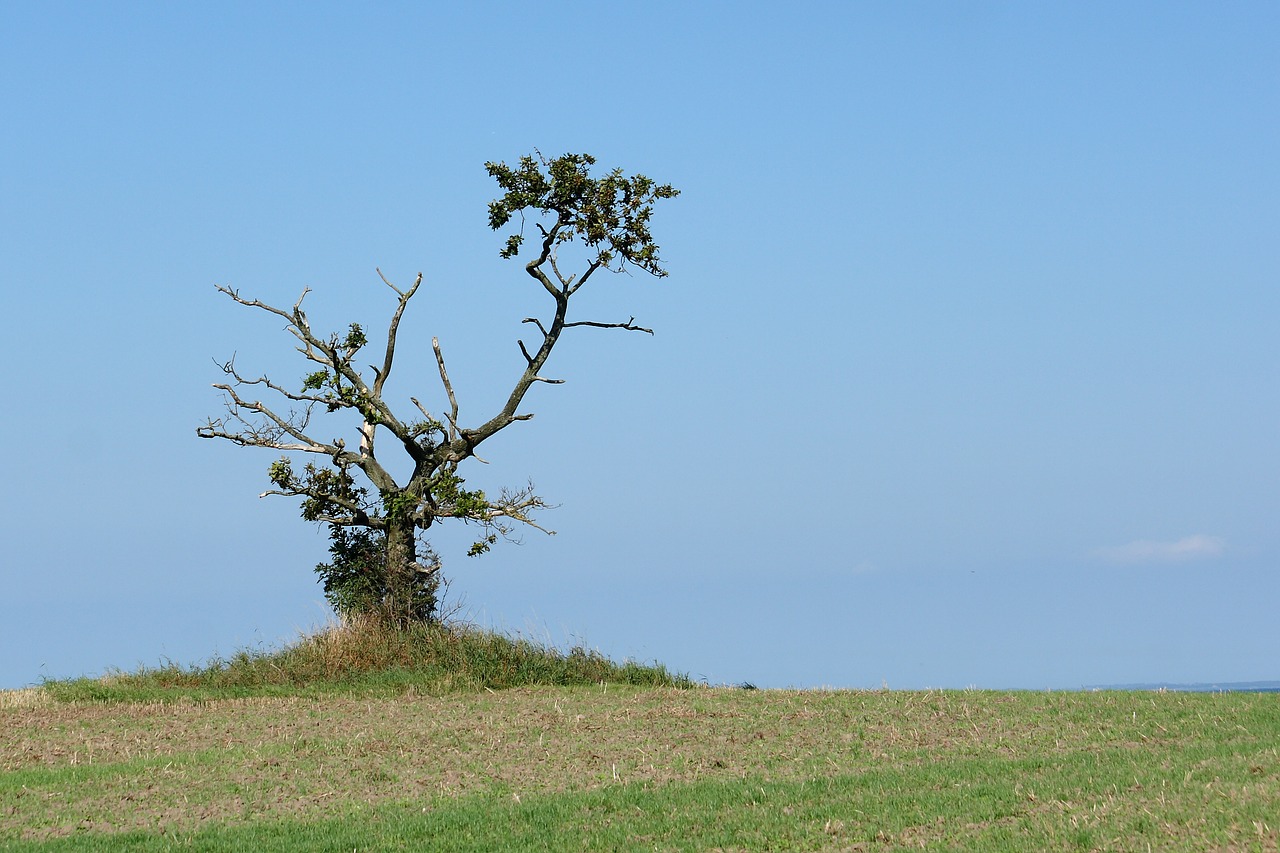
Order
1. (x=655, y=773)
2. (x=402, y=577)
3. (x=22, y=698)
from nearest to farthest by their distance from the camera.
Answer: (x=655, y=773)
(x=22, y=698)
(x=402, y=577)

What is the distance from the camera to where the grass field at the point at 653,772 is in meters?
9.78

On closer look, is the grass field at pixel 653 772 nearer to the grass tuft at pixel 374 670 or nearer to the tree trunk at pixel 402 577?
Result: the grass tuft at pixel 374 670

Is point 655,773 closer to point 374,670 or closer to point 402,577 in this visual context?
point 374,670

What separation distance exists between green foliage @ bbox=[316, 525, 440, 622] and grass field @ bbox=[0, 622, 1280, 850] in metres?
3.90

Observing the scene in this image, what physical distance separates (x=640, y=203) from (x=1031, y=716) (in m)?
12.5

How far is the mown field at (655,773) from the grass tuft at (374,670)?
1.20 meters

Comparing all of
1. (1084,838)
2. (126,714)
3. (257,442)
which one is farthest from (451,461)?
(1084,838)

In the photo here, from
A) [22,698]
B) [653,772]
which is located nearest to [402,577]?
[22,698]

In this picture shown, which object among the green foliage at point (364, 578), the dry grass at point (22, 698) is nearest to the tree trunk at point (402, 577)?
the green foliage at point (364, 578)

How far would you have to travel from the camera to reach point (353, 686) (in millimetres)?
18922

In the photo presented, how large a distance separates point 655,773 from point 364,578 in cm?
1111

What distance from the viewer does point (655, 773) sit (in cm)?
1227

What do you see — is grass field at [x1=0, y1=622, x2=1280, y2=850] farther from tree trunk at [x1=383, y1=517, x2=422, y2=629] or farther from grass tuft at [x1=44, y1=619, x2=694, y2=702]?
tree trunk at [x1=383, y1=517, x2=422, y2=629]

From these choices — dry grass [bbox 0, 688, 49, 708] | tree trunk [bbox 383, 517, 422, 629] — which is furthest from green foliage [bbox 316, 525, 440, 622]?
dry grass [bbox 0, 688, 49, 708]
